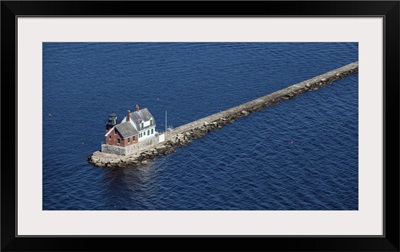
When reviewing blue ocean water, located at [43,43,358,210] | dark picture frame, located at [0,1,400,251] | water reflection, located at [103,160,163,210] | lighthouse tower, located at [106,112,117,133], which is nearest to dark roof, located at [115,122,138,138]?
lighthouse tower, located at [106,112,117,133]

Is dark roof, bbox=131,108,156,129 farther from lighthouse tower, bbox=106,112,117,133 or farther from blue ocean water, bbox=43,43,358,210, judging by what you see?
lighthouse tower, bbox=106,112,117,133

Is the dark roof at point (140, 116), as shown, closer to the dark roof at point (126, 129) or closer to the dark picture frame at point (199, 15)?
the dark roof at point (126, 129)

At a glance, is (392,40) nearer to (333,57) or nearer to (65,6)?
(65,6)

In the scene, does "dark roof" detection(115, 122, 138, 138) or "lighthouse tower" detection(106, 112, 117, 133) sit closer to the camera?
"lighthouse tower" detection(106, 112, 117, 133)

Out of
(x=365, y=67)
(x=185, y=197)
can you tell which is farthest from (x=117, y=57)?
(x=365, y=67)

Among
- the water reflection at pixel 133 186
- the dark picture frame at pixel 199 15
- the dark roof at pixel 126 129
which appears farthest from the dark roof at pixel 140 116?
the dark picture frame at pixel 199 15

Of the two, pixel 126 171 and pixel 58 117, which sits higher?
pixel 58 117

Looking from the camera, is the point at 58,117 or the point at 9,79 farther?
the point at 58,117
